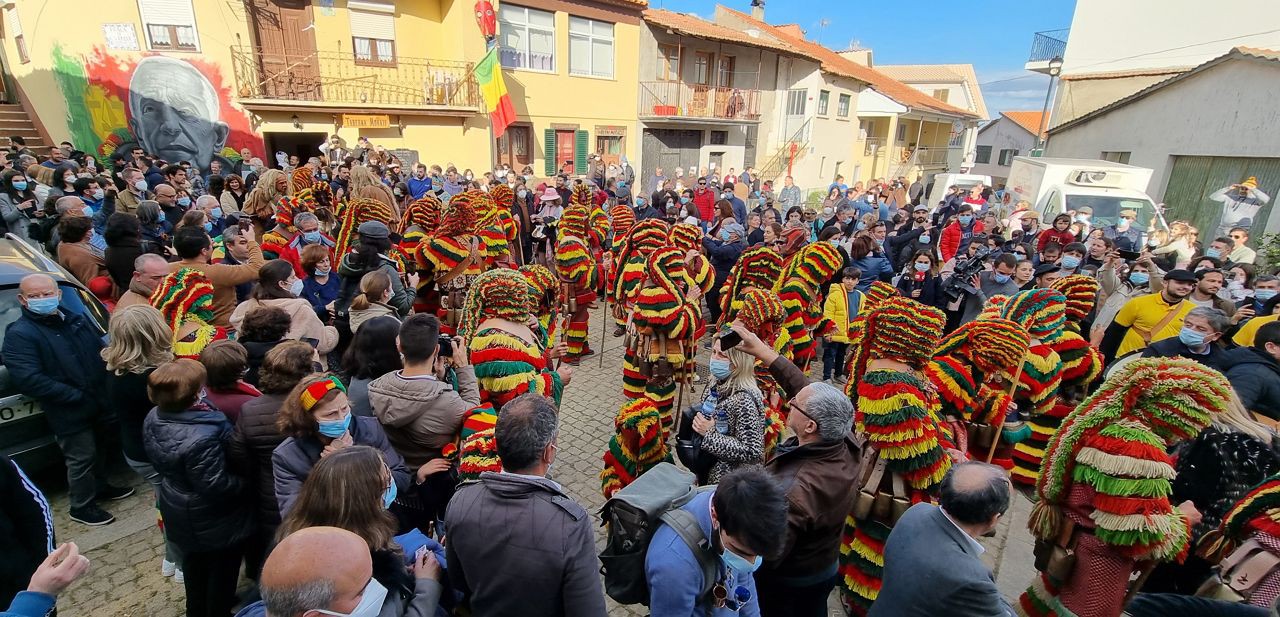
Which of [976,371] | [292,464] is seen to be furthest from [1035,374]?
[292,464]

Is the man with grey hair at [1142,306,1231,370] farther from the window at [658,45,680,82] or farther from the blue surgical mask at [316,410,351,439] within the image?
the window at [658,45,680,82]

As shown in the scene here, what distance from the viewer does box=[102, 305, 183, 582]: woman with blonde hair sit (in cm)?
343

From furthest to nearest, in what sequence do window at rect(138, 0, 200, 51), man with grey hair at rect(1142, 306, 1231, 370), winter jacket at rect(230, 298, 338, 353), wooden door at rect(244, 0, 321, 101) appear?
wooden door at rect(244, 0, 321, 101)
window at rect(138, 0, 200, 51)
winter jacket at rect(230, 298, 338, 353)
man with grey hair at rect(1142, 306, 1231, 370)

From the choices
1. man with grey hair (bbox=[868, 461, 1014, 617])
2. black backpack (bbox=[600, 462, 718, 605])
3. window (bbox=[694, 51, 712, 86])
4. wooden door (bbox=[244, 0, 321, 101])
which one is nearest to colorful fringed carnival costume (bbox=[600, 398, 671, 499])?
black backpack (bbox=[600, 462, 718, 605])

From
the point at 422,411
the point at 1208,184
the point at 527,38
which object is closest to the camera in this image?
the point at 422,411

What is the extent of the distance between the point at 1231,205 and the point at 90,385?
61.0 feet

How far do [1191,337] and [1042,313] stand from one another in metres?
0.99

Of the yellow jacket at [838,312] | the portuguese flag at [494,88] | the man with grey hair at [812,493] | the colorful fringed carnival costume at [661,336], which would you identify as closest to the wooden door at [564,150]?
the portuguese flag at [494,88]

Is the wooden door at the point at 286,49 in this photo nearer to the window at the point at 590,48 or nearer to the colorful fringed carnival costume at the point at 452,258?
the window at the point at 590,48

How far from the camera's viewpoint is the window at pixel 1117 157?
629 inches

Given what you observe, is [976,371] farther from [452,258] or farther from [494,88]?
[494,88]

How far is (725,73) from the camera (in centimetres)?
2492

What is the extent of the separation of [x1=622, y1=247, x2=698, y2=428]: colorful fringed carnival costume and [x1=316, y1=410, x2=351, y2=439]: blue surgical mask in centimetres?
273

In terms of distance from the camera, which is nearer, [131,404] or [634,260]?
[131,404]
